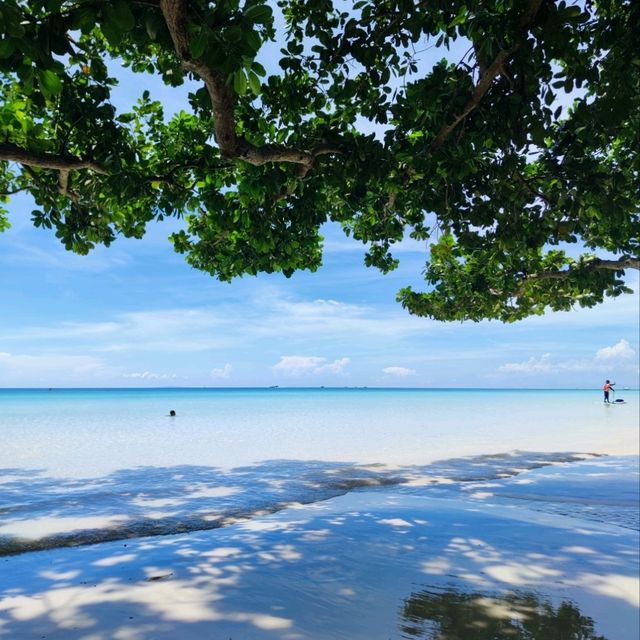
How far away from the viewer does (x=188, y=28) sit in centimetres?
308

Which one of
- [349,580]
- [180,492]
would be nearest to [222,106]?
[349,580]

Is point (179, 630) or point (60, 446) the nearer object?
point (179, 630)

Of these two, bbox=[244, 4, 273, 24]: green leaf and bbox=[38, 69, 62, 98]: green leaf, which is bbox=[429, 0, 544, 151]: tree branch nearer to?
bbox=[244, 4, 273, 24]: green leaf

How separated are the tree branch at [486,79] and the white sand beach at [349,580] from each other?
4.23 metres

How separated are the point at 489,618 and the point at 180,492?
6505mm

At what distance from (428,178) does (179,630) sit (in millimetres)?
4974

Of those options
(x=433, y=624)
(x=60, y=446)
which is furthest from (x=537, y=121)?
(x=60, y=446)

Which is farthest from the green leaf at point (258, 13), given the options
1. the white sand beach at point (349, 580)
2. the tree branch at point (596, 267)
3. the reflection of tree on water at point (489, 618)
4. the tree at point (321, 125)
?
the tree branch at point (596, 267)

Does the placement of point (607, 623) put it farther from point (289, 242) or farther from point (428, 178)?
point (289, 242)

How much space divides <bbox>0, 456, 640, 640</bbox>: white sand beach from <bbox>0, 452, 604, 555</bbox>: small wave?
2.36ft

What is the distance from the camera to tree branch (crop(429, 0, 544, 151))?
3.94 meters

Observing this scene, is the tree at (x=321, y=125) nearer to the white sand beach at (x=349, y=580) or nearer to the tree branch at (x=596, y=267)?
the tree branch at (x=596, y=267)

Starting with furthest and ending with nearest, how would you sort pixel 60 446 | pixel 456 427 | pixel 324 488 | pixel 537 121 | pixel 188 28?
1. pixel 456 427
2. pixel 60 446
3. pixel 324 488
4. pixel 537 121
5. pixel 188 28

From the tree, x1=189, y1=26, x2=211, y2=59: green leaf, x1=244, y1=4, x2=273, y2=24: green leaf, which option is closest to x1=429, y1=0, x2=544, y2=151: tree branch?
the tree
